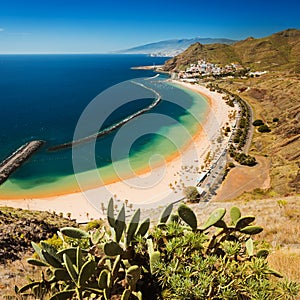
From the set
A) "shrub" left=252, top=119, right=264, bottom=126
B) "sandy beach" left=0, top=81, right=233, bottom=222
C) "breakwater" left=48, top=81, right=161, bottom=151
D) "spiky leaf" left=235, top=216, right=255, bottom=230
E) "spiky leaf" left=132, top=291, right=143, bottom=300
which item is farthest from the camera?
"shrub" left=252, top=119, right=264, bottom=126

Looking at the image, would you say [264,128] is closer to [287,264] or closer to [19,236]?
[19,236]

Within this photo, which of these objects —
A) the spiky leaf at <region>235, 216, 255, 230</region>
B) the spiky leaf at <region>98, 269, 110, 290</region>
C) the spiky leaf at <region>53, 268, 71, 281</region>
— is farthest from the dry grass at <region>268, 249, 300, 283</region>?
the spiky leaf at <region>53, 268, 71, 281</region>

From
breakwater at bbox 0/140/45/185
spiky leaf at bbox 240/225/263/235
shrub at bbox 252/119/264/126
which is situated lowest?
breakwater at bbox 0/140/45/185

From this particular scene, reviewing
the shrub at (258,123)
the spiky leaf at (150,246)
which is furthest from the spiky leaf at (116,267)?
the shrub at (258,123)

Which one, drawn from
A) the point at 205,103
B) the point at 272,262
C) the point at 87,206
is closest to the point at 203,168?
the point at 87,206

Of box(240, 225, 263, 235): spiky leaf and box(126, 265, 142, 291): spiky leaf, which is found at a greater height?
box(240, 225, 263, 235): spiky leaf

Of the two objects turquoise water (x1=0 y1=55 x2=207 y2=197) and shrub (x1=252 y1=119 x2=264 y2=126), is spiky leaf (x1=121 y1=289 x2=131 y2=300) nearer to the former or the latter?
turquoise water (x1=0 y1=55 x2=207 y2=197)

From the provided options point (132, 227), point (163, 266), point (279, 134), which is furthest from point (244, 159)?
point (163, 266)

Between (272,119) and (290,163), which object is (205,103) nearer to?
(272,119)

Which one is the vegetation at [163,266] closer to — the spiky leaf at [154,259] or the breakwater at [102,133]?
the spiky leaf at [154,259]
